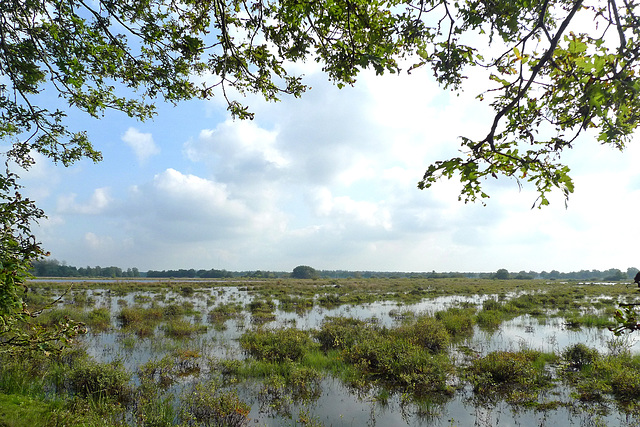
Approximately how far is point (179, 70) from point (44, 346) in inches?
214

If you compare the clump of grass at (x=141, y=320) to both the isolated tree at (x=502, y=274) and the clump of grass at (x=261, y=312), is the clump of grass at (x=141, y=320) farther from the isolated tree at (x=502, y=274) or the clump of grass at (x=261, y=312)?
the isolated tree at (x=502, y=274)

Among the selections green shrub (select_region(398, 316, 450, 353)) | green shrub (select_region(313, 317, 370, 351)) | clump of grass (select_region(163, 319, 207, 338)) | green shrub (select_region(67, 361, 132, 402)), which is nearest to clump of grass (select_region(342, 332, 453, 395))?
green shrub (select_region(398, 316, 450, 353))

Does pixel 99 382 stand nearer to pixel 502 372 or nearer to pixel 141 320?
pixel 502 372

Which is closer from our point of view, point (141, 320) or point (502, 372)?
point (502, 372)

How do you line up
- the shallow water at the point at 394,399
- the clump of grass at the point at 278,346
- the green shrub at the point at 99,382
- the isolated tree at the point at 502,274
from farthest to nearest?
the isolated tree at the point at 502,274
the clump of grass at the point at 278,346
the green shrub at the point at 99,382
the shallow water at the point at 394,399

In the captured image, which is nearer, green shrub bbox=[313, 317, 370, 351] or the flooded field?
the flooded field

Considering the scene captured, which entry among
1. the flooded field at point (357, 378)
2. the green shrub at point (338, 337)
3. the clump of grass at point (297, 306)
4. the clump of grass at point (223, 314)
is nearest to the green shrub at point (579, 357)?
the flooded field at point (357, 378)

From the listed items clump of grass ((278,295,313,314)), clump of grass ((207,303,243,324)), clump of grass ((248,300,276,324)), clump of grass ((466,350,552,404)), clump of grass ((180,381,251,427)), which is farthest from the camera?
clump of grass ((278,295,313,314))

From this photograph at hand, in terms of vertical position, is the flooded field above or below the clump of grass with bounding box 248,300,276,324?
above

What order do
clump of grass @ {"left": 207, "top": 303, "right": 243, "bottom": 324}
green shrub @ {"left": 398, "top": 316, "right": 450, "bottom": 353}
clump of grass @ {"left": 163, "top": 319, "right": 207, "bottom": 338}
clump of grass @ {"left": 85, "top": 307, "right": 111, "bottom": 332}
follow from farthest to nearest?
clump of grass @ {"left": 207, "top": 303, "right": 243, "bottom": 324} < clump of grass @ {"left": 85, "top": 307, "right": 111, "bottom": 332} < clump of grass @ {"left": 163, "top": 319, "right": 207, "bottom": 338} < green shrub @ {"left": 398, "top": 316, "right": 450, "bottom": 353}

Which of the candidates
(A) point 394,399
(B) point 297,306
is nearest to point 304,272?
(B) point 297,306

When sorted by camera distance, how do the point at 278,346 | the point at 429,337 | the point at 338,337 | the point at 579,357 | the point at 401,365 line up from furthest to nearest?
the point at 338,337
the point at 429,337
the point at 278,346
the point at 579,357
the point at 401,365

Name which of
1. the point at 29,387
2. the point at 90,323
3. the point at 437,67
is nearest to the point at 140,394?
the point at 29,387

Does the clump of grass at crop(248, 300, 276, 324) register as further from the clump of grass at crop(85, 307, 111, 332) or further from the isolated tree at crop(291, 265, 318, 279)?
the isolated tree at crop(291, 265, 318, 279)
